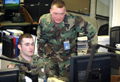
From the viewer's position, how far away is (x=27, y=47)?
2.65 meters

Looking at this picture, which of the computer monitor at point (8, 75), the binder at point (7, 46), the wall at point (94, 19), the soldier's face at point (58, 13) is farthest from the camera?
the wall at point (94, 19)

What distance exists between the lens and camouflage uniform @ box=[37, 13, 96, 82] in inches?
120

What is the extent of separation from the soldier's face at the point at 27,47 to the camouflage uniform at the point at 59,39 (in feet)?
1.23

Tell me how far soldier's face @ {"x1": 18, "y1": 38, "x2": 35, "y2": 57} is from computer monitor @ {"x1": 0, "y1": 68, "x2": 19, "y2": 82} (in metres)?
0.91

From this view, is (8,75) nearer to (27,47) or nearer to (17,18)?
(27,47)

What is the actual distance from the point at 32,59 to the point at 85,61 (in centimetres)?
88

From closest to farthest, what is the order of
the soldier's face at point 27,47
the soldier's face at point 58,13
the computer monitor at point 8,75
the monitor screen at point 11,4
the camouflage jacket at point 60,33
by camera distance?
the computer monitor at point 8,75
the soldier's face at point 27,47
the soldier's face at point 58,13
the camouflage jacket at point 60,33
the monitor screen at point 11,4

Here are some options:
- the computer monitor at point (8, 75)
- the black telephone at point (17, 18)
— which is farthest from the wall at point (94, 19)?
the computer monitor at point (8, 75)

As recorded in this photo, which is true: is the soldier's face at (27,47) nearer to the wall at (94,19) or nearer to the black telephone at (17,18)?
the black telephone at (17,18)

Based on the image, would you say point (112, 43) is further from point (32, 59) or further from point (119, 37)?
point (32, 59)

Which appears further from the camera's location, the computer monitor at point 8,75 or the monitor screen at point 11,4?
the monitor screen at point 11,4

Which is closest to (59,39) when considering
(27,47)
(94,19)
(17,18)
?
(27,47)

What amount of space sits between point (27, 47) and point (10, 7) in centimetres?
348

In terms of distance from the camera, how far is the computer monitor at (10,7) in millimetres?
5855
